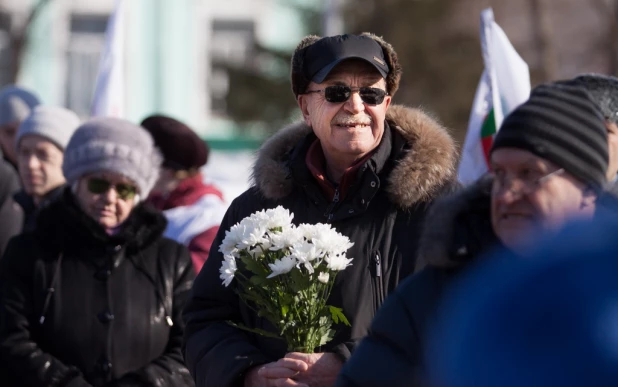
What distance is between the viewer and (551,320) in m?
1.17

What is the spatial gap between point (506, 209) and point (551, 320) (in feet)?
2.80

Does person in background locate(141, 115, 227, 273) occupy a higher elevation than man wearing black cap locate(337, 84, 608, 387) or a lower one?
lower

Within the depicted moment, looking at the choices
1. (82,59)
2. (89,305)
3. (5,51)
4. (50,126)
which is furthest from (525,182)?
(82,59)

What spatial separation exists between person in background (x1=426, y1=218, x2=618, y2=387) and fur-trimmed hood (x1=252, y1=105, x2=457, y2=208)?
2.04 meters

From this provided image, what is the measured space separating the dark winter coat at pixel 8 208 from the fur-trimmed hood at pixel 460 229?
3.96 meters

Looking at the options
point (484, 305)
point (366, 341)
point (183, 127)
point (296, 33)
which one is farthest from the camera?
point (296, 33)

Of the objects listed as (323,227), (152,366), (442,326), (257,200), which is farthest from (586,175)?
(152,366)

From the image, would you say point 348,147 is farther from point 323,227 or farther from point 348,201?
point 323,227

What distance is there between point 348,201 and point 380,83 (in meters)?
0.40

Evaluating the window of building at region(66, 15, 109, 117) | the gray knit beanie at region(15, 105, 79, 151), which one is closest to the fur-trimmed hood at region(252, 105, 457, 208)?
the gray knit beanie at region(15, 105, 79, 151)

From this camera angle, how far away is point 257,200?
11.5 feet

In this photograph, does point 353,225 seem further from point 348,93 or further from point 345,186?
point 348,93

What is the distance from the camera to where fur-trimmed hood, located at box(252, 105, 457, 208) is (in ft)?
10.7

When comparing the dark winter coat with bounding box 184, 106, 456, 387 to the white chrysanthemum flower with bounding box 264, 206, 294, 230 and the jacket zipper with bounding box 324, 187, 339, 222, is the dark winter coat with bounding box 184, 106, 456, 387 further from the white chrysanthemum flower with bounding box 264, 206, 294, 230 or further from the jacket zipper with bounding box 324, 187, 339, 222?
the white chrysanthemum flower with bounding box 264, 206, 294, 230
